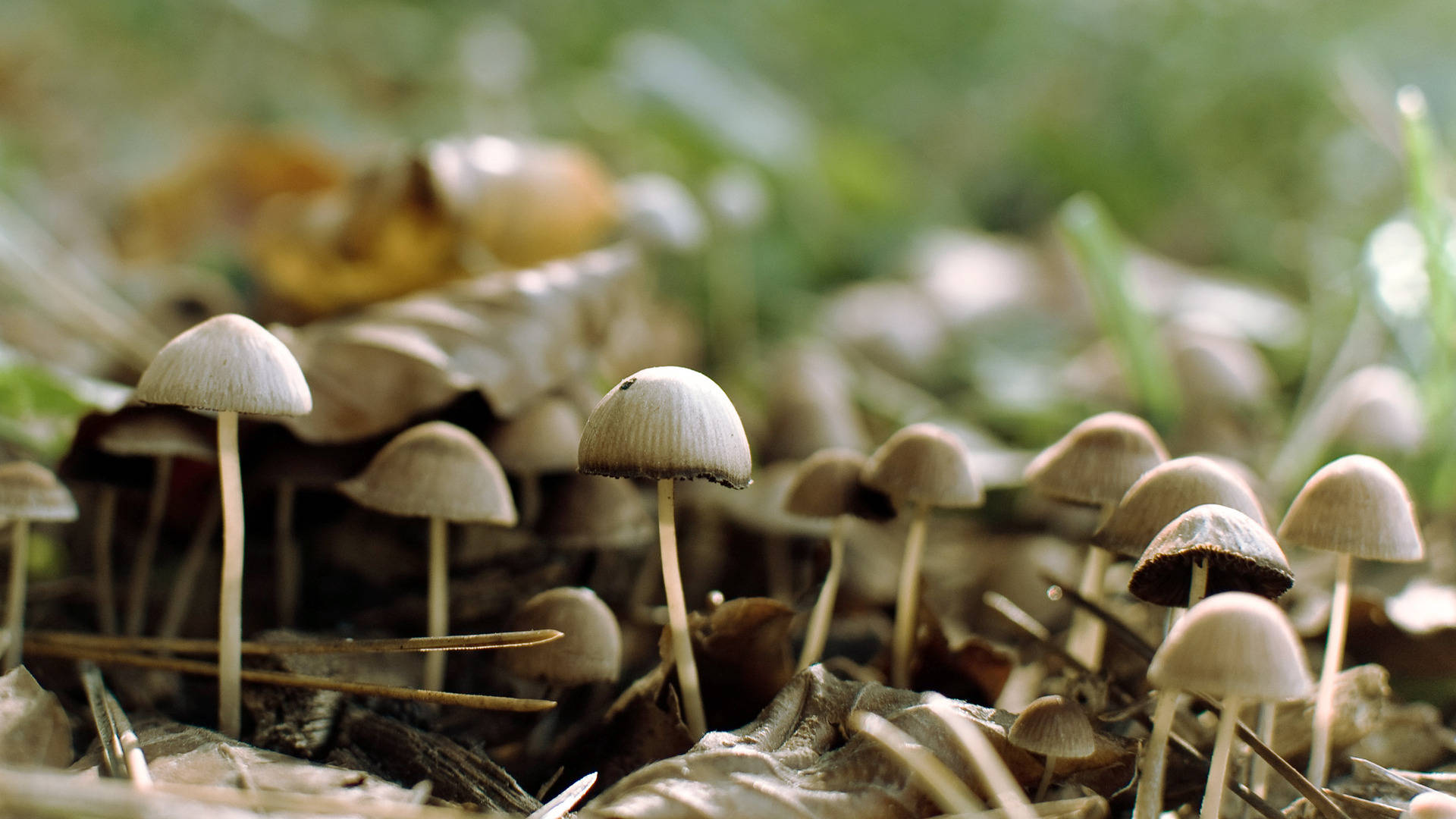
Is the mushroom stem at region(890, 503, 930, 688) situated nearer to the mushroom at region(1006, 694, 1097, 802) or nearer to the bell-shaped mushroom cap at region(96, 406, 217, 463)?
the mushroom at region(1006, 694, 1097, 802)

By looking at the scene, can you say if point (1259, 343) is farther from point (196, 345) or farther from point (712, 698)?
point (196, 345)

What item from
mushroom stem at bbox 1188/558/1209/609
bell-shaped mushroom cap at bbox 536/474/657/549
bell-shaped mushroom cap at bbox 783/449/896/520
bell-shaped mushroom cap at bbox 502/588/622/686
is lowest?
bell-shaped mushroom cap at bbox 502/588/622/686

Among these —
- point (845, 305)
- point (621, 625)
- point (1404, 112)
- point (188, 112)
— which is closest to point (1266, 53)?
point (845, 305)

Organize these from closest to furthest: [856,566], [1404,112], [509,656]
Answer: [509,656], [1404,112], [856,566]

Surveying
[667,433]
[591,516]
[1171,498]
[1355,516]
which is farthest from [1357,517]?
[591,516]

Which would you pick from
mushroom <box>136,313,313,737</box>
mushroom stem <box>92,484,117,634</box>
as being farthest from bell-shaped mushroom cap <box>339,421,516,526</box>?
mushroom stem <box>92,484,117,634</box>
